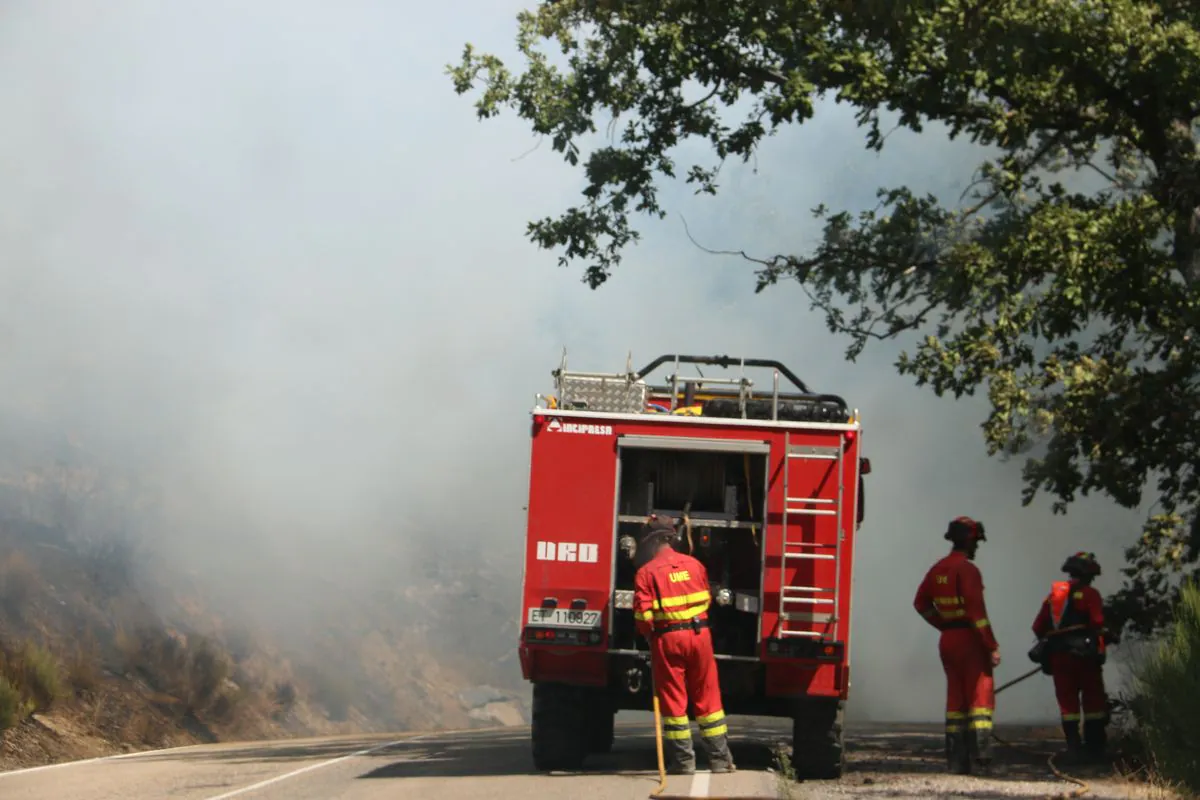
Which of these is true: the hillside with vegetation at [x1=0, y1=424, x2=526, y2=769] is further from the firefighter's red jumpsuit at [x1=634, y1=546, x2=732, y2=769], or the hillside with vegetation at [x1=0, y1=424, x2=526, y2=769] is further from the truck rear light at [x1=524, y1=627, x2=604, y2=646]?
the firefighter's red jumpsuit at [x1=634, y1=546, x2=732, y2=769]

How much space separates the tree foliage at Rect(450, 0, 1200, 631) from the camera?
1372 cm

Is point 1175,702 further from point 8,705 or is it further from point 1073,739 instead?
point 8,705

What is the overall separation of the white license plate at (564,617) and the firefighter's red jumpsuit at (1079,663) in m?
3.70

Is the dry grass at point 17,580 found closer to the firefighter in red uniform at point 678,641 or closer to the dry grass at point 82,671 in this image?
the dry grass at point 82,671

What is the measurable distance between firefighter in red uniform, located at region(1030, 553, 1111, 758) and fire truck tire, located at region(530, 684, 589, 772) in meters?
3.74

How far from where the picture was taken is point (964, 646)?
11.5 metres

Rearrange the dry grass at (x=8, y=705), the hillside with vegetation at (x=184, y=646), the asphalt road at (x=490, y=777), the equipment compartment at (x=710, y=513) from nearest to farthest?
1. the asphalt road at (x=490, y=777)
2. the equipment compartment at (x=710, y=513)
3. the dry grass at (x=8, y=705)
4. the hillside with vegetation at (x=184, y=646)

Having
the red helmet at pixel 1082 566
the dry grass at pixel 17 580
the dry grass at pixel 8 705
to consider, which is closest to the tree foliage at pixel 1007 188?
the red helmet at pixel 1082 566

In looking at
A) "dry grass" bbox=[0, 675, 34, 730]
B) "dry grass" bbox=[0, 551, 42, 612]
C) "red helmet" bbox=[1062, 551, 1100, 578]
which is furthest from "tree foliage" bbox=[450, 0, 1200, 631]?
"dry grass" bbox=[0, 551, 42, 612]

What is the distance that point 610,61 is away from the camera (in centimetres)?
1688

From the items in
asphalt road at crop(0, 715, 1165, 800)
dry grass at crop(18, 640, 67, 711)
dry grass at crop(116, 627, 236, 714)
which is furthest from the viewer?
dry grass at crop(116, 627, 236, 714)

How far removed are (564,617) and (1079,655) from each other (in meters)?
4.18

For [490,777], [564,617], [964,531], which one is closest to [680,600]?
[564,617]

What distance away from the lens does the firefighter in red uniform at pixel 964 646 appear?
11.4m
